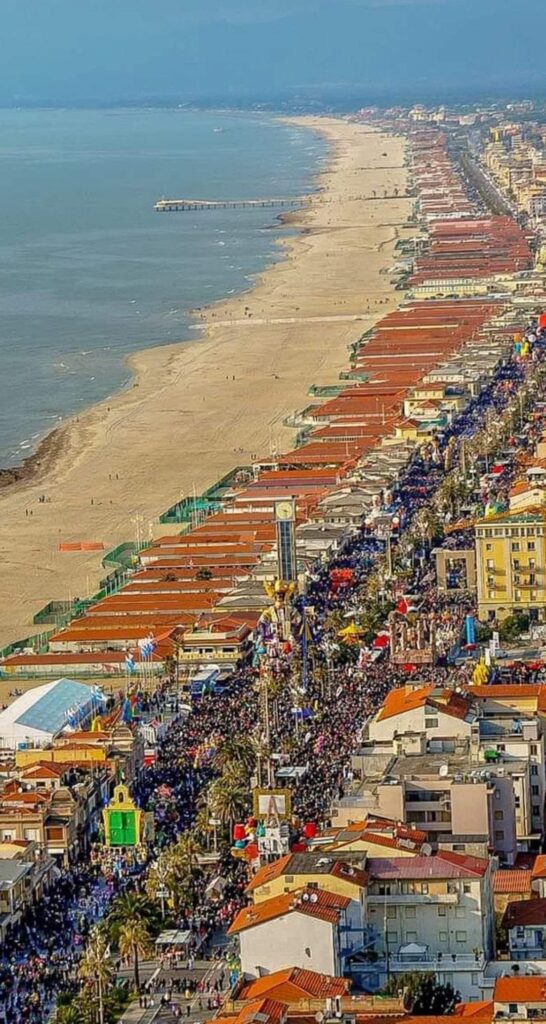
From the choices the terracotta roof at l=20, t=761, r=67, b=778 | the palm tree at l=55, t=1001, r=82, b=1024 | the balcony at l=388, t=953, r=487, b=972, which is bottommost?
the palm tree at l=55, t=1001, r=82, b=1024

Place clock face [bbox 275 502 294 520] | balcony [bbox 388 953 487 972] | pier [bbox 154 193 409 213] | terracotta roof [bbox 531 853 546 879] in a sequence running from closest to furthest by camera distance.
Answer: balcony [bbox 388 953 487 972]
terracotta roof [bbox 531 853 546 879]
clock face [bbox 275 502 294 520]
pier [bbox 154 193 409 213]

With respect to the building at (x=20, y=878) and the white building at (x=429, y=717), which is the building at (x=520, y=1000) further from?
the white building at (x=429, y=717)

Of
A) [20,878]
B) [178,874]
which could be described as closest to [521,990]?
[178,874]

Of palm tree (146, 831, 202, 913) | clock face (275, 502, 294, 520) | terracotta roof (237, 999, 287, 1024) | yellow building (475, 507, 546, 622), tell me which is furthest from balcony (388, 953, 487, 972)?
clock face (275, 502, 294, 520)

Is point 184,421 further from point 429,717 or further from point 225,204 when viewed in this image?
point 225,204

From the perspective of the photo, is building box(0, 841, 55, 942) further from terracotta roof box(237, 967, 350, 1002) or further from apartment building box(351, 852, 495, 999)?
terracotta roof box(237, 967, 350, 1002)

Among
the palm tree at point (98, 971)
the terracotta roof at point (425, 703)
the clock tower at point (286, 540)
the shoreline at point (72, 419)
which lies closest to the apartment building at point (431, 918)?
the palm tree at point (98, 971)

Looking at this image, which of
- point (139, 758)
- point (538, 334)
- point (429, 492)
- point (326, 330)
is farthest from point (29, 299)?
point (139, 758)
